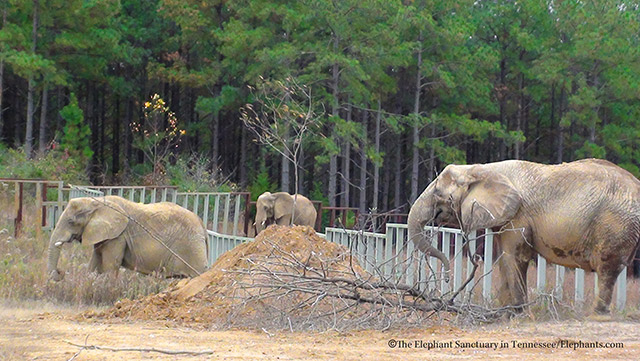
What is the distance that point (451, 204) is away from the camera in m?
9.99

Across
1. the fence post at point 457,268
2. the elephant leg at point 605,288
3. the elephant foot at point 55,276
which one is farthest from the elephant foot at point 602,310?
the elephant foot at point 55,276

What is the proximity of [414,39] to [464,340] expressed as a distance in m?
30.3

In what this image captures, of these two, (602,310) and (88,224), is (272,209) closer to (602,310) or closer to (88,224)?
(88,224)

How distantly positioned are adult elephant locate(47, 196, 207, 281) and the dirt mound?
1.76 meters

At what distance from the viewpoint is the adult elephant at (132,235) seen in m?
12.4

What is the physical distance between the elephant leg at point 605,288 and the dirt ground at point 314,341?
18.9 inches

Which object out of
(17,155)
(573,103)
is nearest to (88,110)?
(17,155)

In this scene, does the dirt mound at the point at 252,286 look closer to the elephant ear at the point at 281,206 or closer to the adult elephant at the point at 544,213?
the adult elephant at the point at 544,213

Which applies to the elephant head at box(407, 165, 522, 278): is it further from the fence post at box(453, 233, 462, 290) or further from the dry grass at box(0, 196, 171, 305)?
the dry grass at box(0, 196, 171, 305)

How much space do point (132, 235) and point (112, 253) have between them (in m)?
0.37

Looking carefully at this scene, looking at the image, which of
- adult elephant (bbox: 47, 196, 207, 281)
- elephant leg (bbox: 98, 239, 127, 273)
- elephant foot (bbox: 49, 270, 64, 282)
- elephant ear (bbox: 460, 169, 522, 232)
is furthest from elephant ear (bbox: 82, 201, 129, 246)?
elephant ear (bbox: 460, 169, 522, 232)

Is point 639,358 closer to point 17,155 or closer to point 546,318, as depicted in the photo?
point 546,318

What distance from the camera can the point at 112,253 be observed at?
12.6 meters

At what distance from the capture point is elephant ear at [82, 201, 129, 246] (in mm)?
12375
